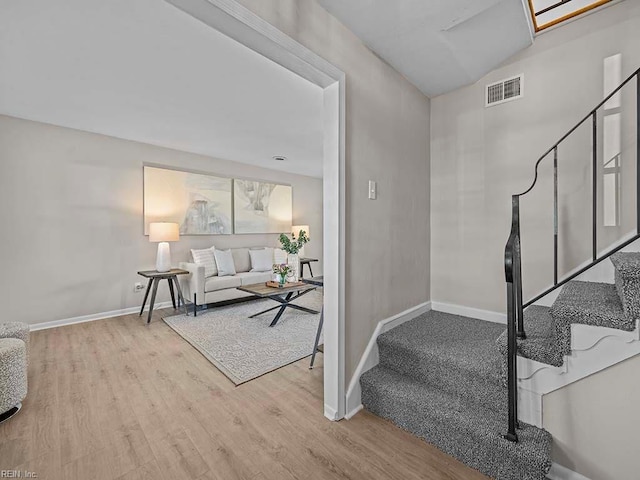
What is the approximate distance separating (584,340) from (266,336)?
2787mm

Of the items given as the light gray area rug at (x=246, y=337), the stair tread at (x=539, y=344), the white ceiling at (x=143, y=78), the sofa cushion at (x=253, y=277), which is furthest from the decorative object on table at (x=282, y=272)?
the stair tread at (x=539, y=344)

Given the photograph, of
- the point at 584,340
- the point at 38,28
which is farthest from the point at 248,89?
the point at 584,340

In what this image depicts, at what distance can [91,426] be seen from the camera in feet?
5.97

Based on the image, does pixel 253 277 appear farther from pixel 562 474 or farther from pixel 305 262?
pixel 562 474

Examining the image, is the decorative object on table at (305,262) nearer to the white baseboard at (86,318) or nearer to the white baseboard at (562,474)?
the white baseboard at (86,318)

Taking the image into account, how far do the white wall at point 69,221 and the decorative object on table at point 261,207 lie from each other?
48.2 inches

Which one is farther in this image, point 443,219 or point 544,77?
point 443,219

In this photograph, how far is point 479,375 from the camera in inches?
65.1

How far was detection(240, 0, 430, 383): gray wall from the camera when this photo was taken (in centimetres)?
174

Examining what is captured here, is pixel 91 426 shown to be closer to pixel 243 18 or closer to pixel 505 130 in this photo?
pixel 243 18

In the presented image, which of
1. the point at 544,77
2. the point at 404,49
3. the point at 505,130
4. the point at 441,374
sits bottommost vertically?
the point at 441,374

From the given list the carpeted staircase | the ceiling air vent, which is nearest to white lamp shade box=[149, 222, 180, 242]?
the carpeted staircase

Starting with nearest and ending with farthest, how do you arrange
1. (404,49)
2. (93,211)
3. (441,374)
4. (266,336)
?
(441,374) → (404,49) → (266,336) → (93,211)

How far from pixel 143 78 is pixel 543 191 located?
3.51 meters
